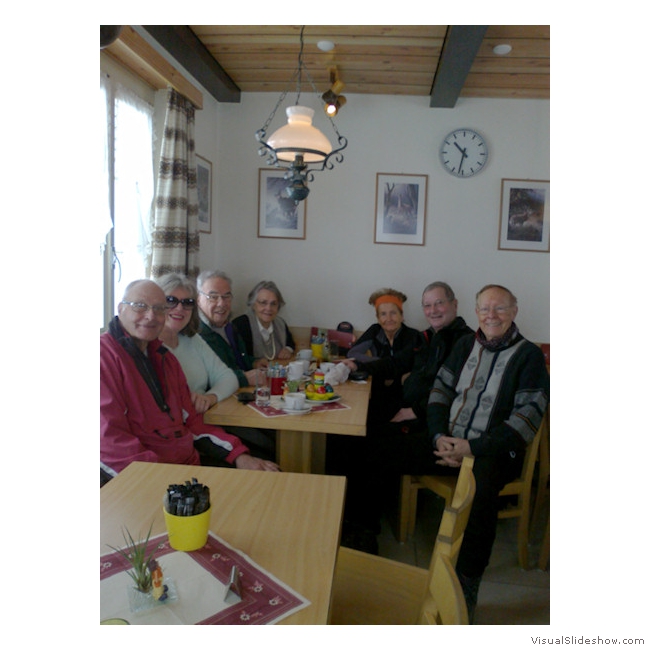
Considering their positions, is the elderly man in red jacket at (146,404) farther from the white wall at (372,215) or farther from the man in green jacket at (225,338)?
the white wall at (372,215)

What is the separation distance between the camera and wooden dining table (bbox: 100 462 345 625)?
929 millimetres

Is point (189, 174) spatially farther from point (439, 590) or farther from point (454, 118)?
point (439, 590)

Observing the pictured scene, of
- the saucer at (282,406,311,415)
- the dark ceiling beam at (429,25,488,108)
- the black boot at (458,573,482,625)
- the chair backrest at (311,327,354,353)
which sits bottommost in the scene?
the black boot at (458,573,482,625)

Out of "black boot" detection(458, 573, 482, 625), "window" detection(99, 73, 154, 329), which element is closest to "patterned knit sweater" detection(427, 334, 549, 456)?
"black boot" detection(458, 573, 482, 625)

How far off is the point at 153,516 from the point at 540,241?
10.9 feet

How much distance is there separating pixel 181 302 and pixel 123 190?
0.89 m

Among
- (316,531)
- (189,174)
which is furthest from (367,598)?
(189,174)

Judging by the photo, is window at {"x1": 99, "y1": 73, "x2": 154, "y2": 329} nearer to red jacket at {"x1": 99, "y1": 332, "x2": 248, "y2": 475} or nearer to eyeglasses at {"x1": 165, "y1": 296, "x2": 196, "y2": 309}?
eyeglasses at {"x1": 165, "y1": 296, "x2": 196, "y2": 309}

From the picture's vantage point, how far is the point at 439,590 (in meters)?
0.92

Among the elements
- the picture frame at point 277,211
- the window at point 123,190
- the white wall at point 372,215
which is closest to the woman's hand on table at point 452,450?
the window at point 123,190

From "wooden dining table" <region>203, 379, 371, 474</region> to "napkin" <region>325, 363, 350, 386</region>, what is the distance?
314 mm

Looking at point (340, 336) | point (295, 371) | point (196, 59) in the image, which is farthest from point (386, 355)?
point (196, 59)

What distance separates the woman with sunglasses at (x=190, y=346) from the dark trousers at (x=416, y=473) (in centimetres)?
67

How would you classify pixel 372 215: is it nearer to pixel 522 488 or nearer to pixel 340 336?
pixel 340 336
